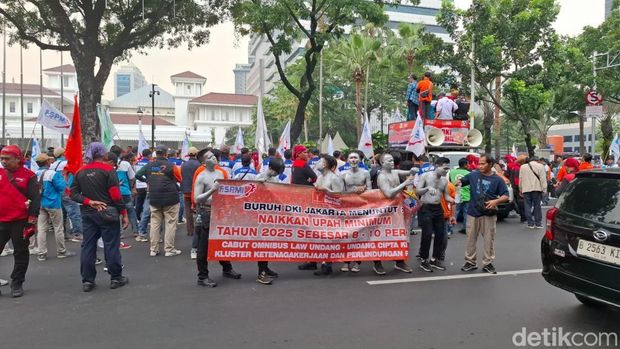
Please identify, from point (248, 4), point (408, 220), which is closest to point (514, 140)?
point (248, 4)

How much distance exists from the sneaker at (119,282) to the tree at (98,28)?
13124 mm

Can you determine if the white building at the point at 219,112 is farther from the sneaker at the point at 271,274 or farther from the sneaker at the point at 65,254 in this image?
the sneaker at the point at 271,274

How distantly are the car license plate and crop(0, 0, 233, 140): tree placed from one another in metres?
17.1

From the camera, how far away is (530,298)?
5.62 metres

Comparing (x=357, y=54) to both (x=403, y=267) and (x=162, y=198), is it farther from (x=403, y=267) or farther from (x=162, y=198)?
(x=403, y=267)

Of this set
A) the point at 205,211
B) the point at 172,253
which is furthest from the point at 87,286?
the point at 172,253

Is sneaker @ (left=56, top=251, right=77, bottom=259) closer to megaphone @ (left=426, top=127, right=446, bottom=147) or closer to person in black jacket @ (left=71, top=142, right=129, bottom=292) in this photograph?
person in black jacket @ (left=71, top=142, right=129, bottom=292)

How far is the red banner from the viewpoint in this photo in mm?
6328

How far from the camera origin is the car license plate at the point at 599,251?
411cm

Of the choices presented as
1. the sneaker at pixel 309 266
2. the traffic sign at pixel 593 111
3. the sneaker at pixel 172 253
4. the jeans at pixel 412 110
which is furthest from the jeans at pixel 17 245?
the traffic sign at pixel 593 111

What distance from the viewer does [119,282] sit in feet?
20.6

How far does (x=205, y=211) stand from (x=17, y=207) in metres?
A: 2.27

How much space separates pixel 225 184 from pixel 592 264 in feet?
13.9

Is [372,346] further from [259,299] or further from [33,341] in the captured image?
[33,341]
